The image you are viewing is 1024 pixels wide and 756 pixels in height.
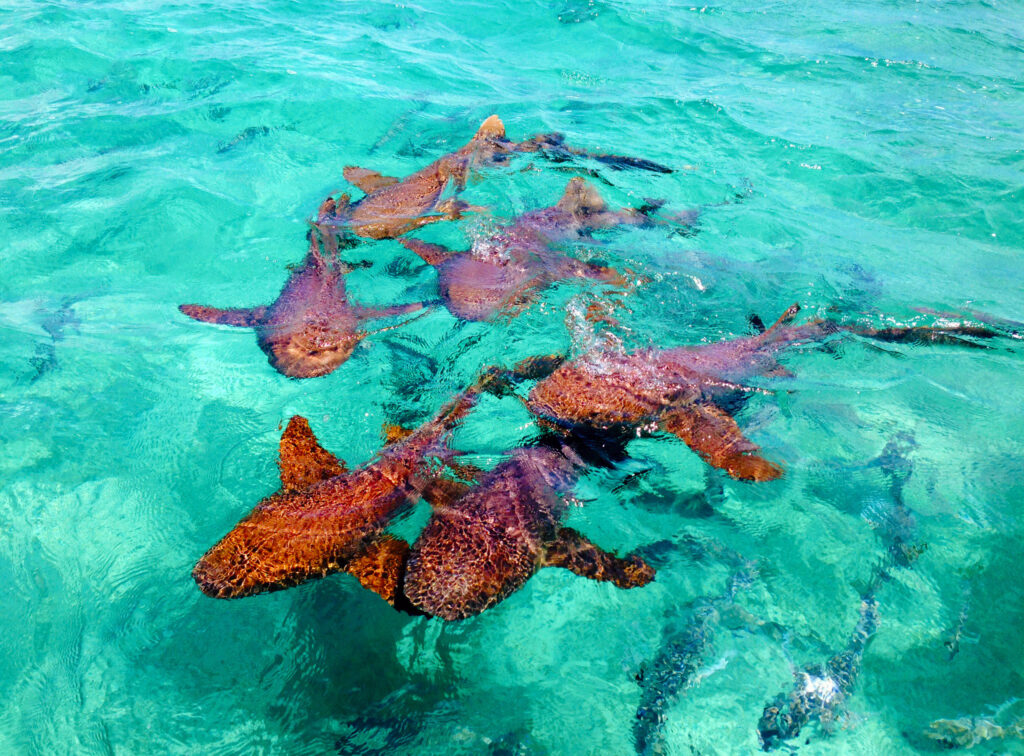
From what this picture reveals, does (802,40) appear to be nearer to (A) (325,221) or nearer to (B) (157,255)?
(A) (325,221)

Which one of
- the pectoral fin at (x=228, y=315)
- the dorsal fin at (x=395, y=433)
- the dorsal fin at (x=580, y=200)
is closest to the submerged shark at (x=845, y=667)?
the dorsal fin at (x=395, y=433)

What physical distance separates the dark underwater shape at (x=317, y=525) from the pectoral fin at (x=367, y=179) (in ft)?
16.3

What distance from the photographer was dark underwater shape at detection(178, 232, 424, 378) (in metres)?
5.83

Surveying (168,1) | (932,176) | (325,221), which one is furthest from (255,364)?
(168,1)

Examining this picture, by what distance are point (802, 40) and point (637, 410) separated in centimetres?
1309

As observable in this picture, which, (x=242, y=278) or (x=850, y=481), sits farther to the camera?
(x=242, y=278)

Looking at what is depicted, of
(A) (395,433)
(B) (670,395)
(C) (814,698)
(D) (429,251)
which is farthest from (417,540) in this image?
(D) (429,251)

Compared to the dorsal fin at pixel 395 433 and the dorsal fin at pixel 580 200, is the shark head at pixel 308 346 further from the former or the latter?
the dorsal fin at pixel 580 200

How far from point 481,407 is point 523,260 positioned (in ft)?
8.23

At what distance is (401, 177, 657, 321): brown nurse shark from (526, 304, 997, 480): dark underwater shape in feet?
4.69

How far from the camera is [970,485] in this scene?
196 inches

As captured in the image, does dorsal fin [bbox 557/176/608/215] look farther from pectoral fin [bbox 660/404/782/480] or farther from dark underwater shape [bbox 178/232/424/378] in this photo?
pectoral fin [bbox 660/404/782/480]

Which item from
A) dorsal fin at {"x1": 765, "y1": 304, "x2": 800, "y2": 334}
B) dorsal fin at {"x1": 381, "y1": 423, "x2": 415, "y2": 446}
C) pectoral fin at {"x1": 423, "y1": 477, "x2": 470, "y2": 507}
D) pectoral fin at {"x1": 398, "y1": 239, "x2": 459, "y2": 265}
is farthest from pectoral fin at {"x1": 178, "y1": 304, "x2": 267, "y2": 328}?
dorsal fin at {"x1": 765, "y1": 304, "x2": 800, "y2": 334}

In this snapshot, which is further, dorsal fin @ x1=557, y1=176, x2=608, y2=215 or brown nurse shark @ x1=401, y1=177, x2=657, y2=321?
dorsal fin @ x1=557, y1=176, x2=608, y2=215
